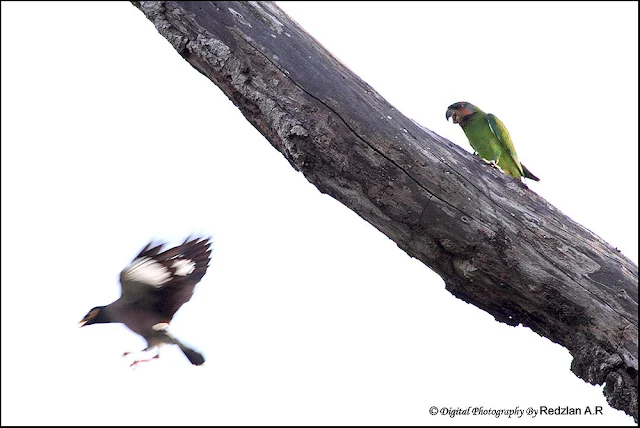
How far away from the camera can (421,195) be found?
9.59 ft

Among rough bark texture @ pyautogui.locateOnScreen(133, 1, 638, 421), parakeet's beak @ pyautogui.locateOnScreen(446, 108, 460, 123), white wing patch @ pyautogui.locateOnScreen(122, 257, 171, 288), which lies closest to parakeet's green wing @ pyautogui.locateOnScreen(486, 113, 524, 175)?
parakeet's beak @ pyautogui.locateOnScreen(446, 108, 460, 123)

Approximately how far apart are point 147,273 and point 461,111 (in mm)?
3529

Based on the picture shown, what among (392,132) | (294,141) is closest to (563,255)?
(392,132)

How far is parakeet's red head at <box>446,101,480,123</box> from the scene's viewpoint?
5.77m

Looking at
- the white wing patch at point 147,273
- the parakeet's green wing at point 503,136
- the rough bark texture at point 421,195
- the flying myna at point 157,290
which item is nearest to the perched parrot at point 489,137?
the parakeet's green wing at point 503,136

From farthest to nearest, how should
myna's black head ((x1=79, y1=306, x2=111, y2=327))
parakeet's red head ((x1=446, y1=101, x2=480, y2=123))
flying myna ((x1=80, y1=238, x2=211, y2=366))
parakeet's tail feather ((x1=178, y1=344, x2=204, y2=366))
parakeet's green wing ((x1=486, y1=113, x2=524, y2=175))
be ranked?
parakeet's red head ((x1=446, y1=101, x2=480, y2=123)) < parakeet's green wing ((x1=486, y1=113, x2=524, y2=175)) < parakeet's tail feather ((x1=178, y1=344, x2=204, y2=366)) < myna's black head ((x1=79, y1=306, x2=111, y2=327)) < flying myna ((x1=80, y1=238, x2=211, y2=366))

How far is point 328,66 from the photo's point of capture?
3123mm

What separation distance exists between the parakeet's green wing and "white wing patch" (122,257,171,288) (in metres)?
2.98

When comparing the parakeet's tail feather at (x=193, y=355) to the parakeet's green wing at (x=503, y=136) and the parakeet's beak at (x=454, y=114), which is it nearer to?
the parakeet's green wing at (x=503, y=136)

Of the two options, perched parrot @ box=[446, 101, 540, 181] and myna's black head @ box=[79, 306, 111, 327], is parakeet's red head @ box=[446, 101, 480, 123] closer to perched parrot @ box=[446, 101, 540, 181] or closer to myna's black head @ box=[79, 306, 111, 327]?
perched parrot @ box=[446, 101, 540, 181]

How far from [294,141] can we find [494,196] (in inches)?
42.6

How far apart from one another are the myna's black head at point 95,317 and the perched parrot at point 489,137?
3436 millimetres

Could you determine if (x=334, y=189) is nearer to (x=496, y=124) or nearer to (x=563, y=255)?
(x=563, y=255)

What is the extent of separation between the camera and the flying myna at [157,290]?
12.5 feet
